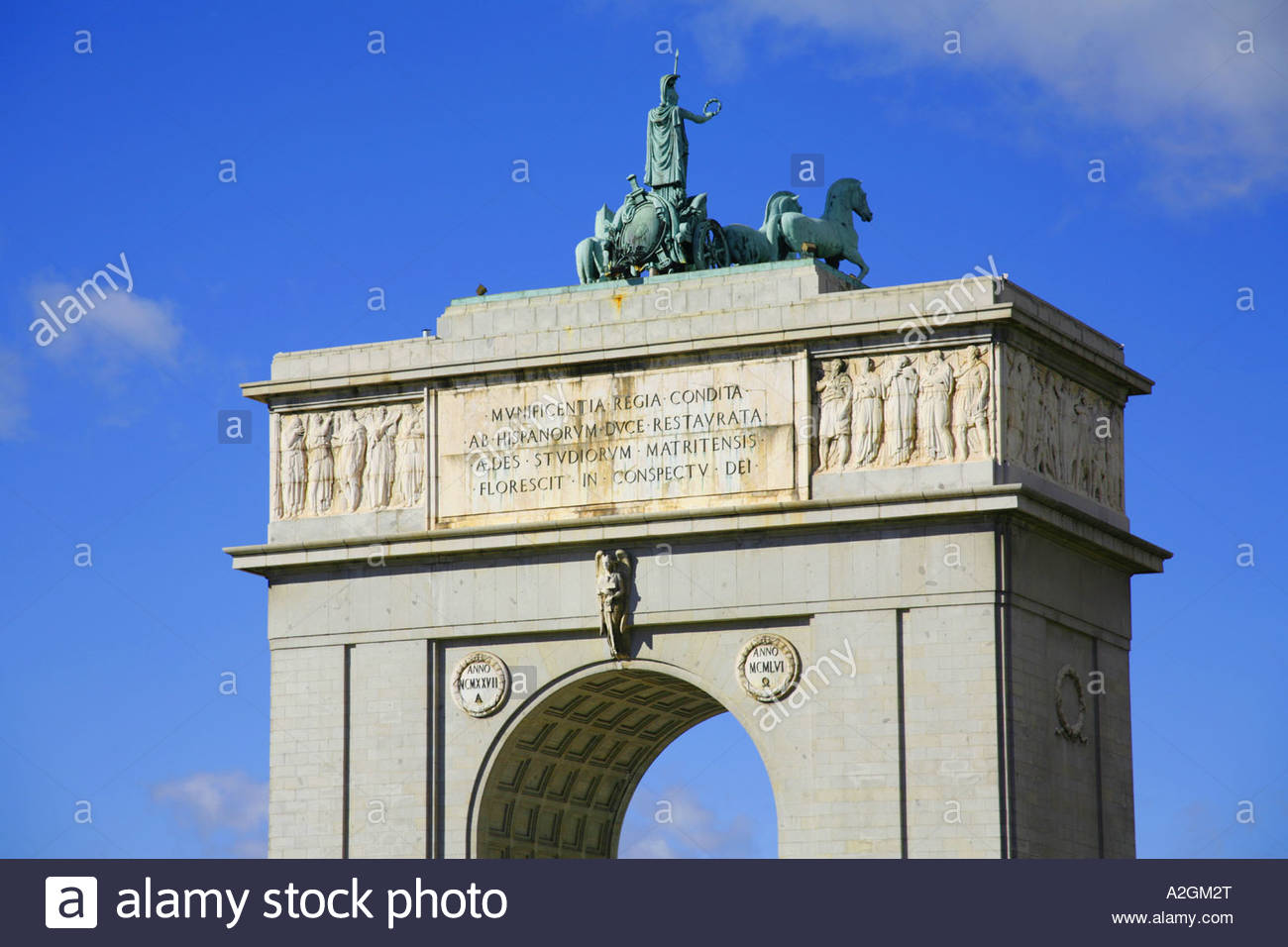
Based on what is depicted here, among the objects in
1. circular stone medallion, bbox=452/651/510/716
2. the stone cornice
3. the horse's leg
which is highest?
the horse's leg

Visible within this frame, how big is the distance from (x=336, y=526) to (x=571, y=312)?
5778 mm

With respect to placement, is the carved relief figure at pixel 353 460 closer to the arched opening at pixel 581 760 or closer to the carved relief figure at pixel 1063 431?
the arched opening at pixel 581 760

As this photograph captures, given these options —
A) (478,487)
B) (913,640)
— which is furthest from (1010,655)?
(478,487)

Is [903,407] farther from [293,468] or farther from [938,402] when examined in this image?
[293,468]

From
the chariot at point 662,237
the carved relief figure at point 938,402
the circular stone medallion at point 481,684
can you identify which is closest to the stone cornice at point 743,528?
the carved relief figure at point 938,402

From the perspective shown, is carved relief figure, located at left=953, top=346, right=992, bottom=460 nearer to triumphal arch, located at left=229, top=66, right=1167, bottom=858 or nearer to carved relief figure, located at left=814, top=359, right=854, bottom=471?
triumphal arch, located at left=229, top=66, right=1167, bottom=858

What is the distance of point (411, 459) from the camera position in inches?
2276

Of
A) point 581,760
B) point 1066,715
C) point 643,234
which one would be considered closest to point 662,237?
point 643,234

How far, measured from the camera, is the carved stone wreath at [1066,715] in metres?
55.0

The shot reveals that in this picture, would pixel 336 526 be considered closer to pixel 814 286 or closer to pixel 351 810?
pixel 351 810

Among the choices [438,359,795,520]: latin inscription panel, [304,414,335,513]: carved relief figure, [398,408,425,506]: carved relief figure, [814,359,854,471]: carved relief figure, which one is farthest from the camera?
[304,414,335,513]: carved relief figure

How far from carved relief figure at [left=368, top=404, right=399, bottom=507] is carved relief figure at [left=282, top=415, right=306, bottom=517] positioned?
1.40m

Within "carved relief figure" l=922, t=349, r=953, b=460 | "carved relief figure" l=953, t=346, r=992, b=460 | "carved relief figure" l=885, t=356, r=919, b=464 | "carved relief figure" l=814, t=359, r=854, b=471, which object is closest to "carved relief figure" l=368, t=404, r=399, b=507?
"carved relief figure" l=814, t=359, r=854, b=471

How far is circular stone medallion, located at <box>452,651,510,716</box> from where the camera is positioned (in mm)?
56438
